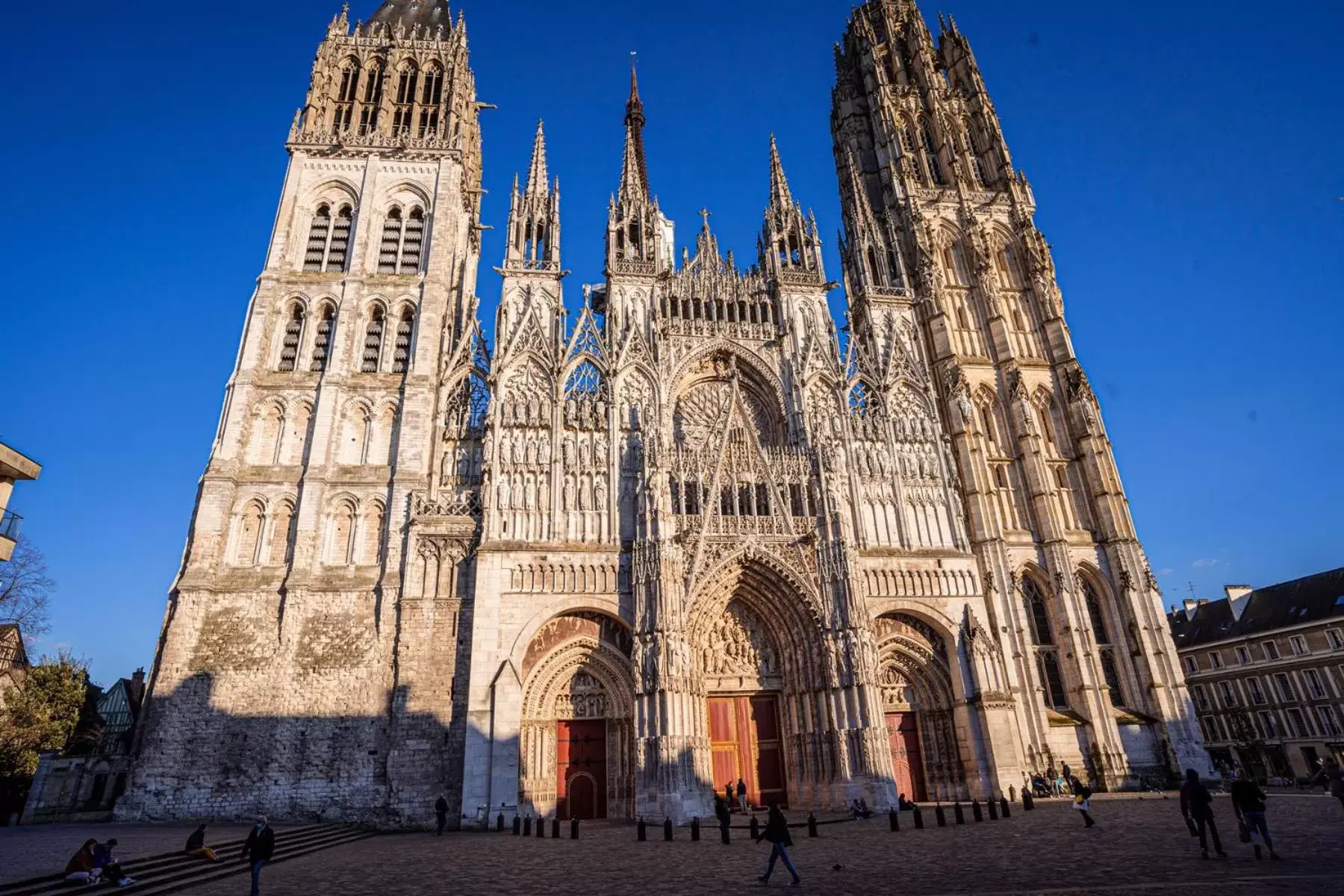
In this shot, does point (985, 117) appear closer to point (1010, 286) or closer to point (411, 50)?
point (1010, 286)

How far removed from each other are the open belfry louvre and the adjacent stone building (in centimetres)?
2150

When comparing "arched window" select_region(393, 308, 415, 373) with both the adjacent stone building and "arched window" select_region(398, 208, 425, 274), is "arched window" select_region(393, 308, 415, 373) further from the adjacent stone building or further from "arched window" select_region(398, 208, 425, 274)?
the adjacent stone building

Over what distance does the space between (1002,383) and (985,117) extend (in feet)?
58.8

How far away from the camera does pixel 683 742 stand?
22.6 metres

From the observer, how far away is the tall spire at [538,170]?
34281mm

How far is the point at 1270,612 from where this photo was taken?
46875 millimetres

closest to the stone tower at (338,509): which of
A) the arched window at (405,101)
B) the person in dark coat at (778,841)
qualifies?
the arched window at (405,101)

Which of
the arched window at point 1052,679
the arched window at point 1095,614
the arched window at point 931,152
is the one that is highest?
the arched window at point 931,152

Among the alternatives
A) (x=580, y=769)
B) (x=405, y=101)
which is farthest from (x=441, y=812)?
(x=405, y=101)

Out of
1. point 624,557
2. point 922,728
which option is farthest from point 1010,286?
point 624,557

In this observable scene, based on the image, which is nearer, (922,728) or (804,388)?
(922,728)

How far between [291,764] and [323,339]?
16918mm

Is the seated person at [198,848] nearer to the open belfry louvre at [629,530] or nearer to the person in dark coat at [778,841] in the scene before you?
the open belfry louvre at [629,530]

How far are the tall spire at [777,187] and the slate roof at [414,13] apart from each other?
20.5 m
